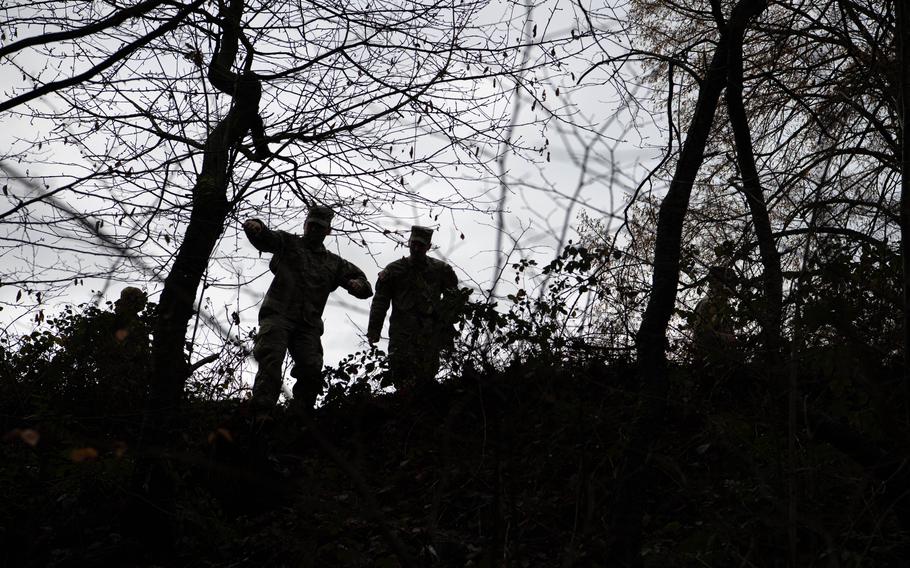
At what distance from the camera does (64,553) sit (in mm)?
6402

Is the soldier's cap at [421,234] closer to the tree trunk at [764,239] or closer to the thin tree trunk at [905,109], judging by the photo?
the tree trunk at [764,239]

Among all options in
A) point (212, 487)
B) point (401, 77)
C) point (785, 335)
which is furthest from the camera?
point (212, 487)

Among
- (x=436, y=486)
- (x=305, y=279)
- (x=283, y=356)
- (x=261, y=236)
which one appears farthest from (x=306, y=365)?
(x=436, y=486)

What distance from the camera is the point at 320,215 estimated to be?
7496 millimetres

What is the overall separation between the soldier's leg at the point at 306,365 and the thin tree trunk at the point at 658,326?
424 cm

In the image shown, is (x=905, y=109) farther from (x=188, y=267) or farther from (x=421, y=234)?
(x=421, y=234)

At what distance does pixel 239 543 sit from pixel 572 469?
2.51 metres

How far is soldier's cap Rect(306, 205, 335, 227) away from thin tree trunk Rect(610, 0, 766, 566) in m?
2.93

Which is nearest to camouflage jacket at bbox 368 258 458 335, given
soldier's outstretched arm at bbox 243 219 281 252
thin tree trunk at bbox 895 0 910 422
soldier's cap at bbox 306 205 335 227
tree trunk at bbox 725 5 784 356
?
soldier's cap at bbox 306 205 335 227

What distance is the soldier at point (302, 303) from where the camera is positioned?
8.16 m

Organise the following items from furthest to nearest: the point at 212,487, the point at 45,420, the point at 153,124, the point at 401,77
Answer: the point at 212,487
the point at 401,77
the point at 153,124
the point at 45,420

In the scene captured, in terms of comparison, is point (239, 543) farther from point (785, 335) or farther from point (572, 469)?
point (785, 335)

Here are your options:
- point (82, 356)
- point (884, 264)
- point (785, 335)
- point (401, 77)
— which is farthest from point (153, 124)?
point (884, 264)

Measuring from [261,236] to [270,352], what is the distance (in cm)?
116
